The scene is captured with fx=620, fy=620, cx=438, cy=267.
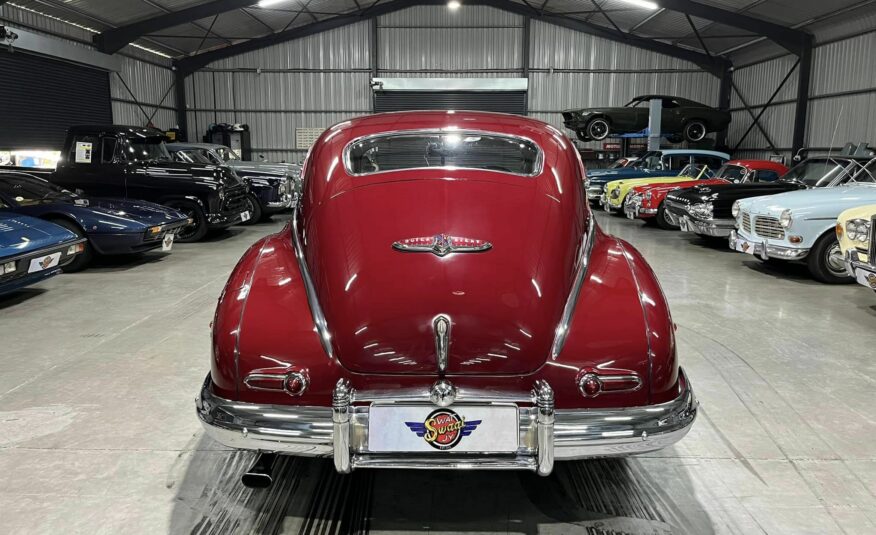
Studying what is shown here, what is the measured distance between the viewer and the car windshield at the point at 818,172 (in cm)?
815

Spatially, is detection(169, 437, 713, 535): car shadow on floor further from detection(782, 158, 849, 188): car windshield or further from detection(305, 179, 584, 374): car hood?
detection(782, 158, 849, 188): car windshield

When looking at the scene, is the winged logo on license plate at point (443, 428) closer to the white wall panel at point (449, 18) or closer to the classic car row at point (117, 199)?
the classic car row at point (117, 199)

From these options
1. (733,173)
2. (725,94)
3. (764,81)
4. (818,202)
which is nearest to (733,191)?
(733,173)

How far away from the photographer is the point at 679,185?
449 inches

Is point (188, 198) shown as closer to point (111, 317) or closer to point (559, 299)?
point (111, 317)

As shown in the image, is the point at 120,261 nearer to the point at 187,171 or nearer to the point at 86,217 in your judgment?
the point at 86,217

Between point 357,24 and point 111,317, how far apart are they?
19307 mm

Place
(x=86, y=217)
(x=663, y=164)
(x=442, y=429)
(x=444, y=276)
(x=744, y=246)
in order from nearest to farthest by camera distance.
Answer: (x=442, y=429) → (x=444, y=276) → (x=86, y=217) → (x=744, y=246) → (x=663, y=164)

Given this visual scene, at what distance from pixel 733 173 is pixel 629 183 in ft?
8.01

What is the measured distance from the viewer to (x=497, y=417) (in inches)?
79.9

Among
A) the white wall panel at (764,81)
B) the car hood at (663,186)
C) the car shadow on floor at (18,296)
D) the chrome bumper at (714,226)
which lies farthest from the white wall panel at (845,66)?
the car shadow on floor at (18,296)

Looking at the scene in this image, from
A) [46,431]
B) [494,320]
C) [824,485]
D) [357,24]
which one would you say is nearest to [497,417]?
[494,320]

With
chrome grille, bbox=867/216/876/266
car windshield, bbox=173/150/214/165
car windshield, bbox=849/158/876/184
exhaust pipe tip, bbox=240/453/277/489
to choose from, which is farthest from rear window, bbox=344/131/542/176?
car windshield, bbox=173/150/214/165

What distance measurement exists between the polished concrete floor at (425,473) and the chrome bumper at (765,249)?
1855mm
